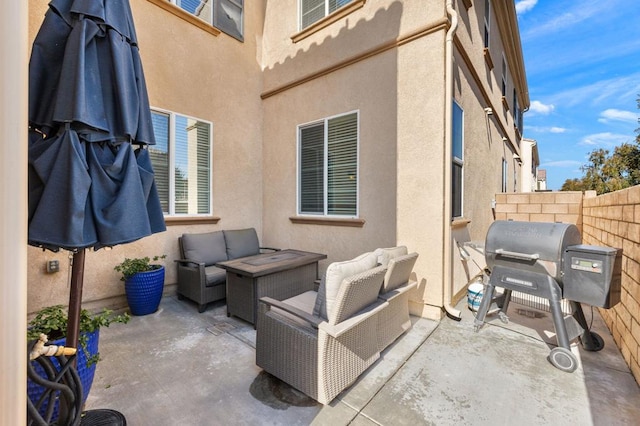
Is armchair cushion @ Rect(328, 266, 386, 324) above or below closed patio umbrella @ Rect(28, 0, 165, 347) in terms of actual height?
below

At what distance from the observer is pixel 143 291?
408cm

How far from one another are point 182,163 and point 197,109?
1.02m

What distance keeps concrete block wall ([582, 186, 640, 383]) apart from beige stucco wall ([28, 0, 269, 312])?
18.2 ft

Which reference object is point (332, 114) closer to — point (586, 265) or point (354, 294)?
point (354, 294)

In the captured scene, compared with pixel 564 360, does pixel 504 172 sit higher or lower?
higher

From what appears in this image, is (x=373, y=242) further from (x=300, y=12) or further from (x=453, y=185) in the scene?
(x=300, y=12)

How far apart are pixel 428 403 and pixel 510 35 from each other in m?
10.1

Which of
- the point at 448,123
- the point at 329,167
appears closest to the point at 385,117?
the point at 448,123

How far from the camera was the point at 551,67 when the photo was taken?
1555cm

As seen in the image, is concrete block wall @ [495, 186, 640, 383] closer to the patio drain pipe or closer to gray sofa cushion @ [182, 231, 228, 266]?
the patio drain pipe

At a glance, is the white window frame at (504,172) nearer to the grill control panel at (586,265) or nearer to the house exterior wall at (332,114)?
the house exterior wall at (332,114)

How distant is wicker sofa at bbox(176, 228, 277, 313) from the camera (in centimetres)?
429

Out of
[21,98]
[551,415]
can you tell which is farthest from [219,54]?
[551,415]

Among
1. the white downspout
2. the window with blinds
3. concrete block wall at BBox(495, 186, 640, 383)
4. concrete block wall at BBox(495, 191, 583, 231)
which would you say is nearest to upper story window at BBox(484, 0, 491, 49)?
concrete block wall at BBox(495, 191, 583, 231)
